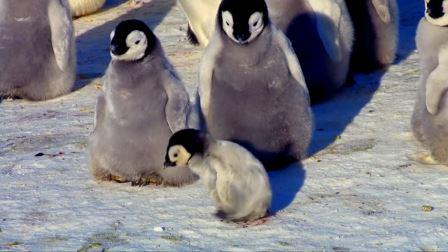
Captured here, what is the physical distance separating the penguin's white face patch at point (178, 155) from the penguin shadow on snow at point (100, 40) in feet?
8.81

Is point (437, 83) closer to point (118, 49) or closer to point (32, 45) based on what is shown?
point (118, 49)

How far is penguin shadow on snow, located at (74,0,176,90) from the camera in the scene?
7445mm

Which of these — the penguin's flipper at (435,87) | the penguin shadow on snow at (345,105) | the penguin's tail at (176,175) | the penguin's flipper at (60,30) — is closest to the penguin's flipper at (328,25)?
the penguin shadow on snow at (345,105)

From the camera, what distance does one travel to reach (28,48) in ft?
22.0

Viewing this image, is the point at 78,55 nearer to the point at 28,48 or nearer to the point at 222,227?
the point at 28,48

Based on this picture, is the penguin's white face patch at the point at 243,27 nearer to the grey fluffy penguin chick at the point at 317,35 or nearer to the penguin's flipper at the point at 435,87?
the penguin's flipper at the point at 435,87

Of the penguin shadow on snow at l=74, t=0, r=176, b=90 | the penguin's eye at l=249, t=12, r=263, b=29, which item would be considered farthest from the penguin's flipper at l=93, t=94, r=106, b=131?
the penguin shadow on snow at l=74, t=0, r=176, b=90

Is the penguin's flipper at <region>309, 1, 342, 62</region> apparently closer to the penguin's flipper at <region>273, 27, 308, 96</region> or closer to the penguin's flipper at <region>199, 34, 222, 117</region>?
the penguin's flipper at <region>273, 27, 308, 96</region>

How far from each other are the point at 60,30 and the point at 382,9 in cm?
180

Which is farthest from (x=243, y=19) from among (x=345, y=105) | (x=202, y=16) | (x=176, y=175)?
(x=202, y=16)

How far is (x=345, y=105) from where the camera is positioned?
250 inches

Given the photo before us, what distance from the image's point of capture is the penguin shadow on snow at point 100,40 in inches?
293

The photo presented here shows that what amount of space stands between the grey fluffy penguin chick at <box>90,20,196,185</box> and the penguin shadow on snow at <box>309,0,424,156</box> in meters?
0.79

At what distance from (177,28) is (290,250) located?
14.4ft
